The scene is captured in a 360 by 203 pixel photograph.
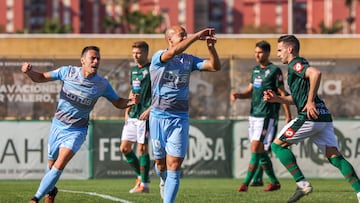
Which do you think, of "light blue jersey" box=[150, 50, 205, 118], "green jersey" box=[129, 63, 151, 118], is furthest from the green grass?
"light blue jersey" box=[150, 50, 205, 118]

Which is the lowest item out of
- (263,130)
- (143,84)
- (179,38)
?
(263,130)

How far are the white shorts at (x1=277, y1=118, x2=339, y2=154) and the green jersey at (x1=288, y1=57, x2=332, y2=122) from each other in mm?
74

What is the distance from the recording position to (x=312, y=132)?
534 inches

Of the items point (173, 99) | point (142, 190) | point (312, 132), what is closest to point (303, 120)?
point (312, 132)

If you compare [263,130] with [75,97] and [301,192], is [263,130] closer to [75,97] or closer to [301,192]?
[301,192]

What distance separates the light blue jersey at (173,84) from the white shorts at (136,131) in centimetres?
478

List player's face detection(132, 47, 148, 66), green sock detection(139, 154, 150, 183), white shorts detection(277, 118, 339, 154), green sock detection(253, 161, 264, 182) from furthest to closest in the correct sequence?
green sock detection(253, 161, 264, 182)
green sock detection(139, 154, 150, 183)
player's face detection(132, 47, 148, 66)
white shorts detection(277, 118, 339, 154)

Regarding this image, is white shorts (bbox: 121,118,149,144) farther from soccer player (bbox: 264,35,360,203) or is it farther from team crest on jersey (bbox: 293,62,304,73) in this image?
team crest on jersey (bbox: 293,62,304,73)

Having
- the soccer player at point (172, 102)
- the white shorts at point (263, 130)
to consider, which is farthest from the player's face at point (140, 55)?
the soccer player at point (172, 102)

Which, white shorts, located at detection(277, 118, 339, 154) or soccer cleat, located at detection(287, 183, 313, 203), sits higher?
white shorts, located at detection(277, 118, 339, 154)

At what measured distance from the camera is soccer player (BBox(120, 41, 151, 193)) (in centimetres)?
1672

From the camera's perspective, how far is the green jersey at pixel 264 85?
688 inches

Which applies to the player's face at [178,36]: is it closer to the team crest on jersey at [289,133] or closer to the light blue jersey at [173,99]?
the light blue jersey at [173,99]

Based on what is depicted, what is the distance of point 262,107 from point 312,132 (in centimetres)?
419
